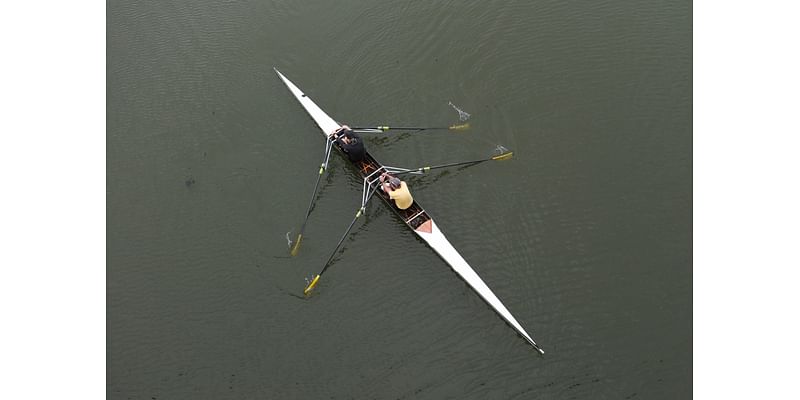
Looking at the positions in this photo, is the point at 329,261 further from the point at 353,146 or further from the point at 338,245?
the point at 353,146

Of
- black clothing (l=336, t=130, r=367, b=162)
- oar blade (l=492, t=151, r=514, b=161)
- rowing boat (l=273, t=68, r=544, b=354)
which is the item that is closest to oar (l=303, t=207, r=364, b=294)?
rowing boat (l=273, t=68, r=544, b=354)

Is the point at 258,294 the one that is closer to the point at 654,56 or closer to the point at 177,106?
the point at 177,106

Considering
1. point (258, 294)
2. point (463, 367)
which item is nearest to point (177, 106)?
point (258, 294)

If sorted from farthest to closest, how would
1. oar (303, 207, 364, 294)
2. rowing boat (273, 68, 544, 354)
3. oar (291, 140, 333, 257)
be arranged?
oar (291, 140, 333, 257) < oar (303, 207, 364, 294) < rowing boat (273, 68, 544, 354)

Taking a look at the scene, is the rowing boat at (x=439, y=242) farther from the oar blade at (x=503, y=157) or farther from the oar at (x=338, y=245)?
the oar blade at (x=503, y=157)

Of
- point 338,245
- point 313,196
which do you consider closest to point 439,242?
point 338,245

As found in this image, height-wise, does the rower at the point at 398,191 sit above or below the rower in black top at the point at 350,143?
below

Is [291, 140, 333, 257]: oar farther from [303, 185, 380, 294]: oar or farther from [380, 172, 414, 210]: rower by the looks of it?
[380, 172, 414, 210]: rower

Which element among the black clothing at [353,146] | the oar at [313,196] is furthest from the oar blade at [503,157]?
the oar at [313,196]
